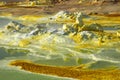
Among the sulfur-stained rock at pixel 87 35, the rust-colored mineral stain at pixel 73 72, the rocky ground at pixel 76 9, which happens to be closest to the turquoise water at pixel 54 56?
the rust-colored mineral stain at pixel 73 72

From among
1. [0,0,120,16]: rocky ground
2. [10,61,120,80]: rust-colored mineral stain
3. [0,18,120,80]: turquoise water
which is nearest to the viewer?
[10,61,120,80]: rust-colored mineral stain

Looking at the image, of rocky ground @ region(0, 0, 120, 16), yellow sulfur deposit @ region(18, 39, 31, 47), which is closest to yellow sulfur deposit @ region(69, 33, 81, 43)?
yellow sulfur deposit @ region(18, 39, 31, 47)

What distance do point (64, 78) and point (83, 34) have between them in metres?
9.43

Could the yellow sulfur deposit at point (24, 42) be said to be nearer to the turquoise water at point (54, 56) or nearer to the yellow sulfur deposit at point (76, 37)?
the turquoise water at point (54, 56)

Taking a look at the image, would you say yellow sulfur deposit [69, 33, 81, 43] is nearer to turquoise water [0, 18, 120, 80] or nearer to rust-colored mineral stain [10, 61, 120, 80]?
turquoise water [0, 18, 120, 80]

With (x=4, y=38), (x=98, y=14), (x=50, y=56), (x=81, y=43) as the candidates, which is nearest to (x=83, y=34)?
(x=81, y=43)

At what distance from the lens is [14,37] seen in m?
31.5

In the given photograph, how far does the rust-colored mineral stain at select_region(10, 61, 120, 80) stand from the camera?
69.6 ft

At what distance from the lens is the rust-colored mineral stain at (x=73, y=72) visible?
21203mm

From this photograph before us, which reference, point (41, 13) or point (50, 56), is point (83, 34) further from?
point (41, 13)

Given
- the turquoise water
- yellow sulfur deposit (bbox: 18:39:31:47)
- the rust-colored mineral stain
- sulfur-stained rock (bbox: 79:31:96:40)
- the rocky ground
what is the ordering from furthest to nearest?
1. the rocky ground
2. yellow sulfur deposit (bbox: 18:39:31:47)
3. sulfur-stained rock (bbox: 79:31:96:40)
4. the turquoise water
5. the rust-colored mineral stain

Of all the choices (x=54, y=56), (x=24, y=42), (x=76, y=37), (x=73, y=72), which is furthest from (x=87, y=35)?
(x=73, y=72)

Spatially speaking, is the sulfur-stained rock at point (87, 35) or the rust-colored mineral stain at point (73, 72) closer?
the rust-colored mineral stain at point (73, 72)

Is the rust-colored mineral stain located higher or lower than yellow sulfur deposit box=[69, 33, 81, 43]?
lower
